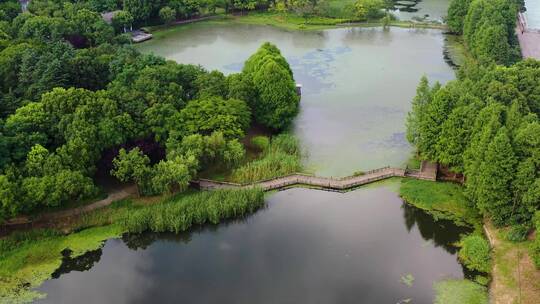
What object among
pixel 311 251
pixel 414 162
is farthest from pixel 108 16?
pixel 311 251

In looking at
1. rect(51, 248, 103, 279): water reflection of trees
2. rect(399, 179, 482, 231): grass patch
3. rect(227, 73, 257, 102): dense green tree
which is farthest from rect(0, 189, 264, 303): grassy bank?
rect(399, 179, 482, 231): grass patch

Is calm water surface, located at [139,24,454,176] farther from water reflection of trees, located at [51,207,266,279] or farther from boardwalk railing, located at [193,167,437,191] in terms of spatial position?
water reflection of trees, located at [51,207,266,279]

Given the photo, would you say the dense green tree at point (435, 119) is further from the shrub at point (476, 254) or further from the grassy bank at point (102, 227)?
the grassy bank at point (102, 227)

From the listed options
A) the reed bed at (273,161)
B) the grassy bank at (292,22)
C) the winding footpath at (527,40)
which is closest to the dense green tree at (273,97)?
the reed bed at (273,161)

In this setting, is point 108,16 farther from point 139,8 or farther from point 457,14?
point 457,14

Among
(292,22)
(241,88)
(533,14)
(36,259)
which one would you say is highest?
(533,14)

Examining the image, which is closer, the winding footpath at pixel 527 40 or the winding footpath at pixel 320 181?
the winding footpath at pixel 320 181
